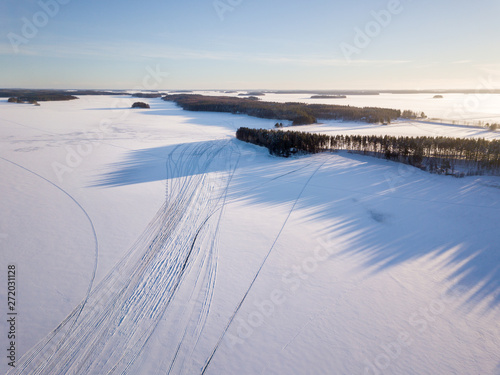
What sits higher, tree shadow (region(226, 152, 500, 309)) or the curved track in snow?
tree shadow (region(226, 152, 500, 309))

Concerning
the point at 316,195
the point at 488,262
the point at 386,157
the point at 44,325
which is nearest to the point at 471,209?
the point at 488,262

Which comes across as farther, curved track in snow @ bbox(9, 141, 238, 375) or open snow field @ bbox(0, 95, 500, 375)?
open snow field @ bbox(0, 95, 500, 375)

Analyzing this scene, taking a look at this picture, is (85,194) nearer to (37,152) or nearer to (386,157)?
(37,152)
